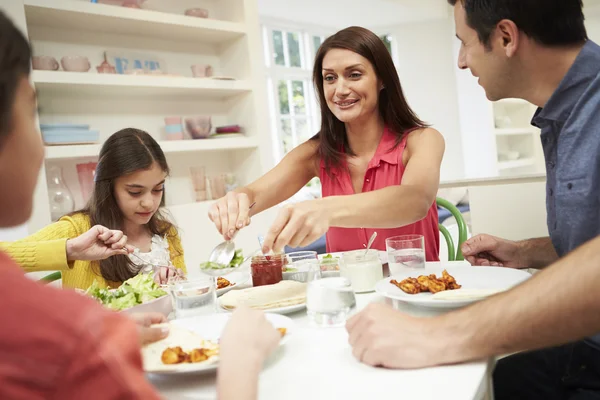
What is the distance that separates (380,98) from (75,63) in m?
2.27

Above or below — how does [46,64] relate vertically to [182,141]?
above

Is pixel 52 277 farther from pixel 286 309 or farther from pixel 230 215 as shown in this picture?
pixel 286 309

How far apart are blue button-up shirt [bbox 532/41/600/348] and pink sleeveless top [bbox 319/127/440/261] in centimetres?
85

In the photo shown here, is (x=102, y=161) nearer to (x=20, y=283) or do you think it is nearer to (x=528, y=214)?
(x=20, y=283)

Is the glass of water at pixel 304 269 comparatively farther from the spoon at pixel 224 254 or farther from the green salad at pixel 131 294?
the green salad at pixel 131 294

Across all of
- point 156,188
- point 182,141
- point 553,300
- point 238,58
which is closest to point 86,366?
A: point 553,300

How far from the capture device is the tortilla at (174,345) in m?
0.80

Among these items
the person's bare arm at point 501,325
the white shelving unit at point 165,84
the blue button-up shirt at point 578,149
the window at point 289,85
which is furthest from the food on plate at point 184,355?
the window at point 289,85

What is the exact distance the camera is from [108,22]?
11.8 feet

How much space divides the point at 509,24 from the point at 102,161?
68.8 inches

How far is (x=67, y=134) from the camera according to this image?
3312 mm

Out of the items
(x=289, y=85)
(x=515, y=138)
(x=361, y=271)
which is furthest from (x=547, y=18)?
(x=515, y=138)

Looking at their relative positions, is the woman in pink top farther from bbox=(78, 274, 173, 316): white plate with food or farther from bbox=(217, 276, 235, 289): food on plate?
bbox=(78, 274, 173, 316): white plate with food

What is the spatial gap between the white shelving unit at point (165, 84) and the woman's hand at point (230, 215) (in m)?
2.04
